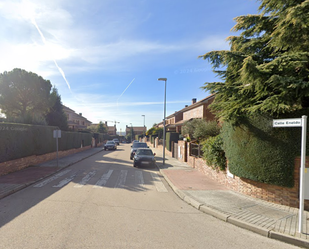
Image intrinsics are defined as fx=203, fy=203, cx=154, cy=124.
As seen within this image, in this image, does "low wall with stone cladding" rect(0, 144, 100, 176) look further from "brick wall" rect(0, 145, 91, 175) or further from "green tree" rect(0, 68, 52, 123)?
"green tree" rect(0, 68, 52, 123)

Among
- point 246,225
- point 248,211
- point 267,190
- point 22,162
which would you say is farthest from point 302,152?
point 22,162

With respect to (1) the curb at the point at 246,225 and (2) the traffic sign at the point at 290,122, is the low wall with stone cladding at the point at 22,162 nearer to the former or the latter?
(1) the curb at the point at 246,225

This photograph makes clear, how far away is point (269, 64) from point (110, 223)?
5.96 meters

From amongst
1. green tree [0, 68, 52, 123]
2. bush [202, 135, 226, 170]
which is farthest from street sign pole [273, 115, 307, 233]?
green tree [0, 68, 52, 123]

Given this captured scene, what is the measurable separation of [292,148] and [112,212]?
5479mm

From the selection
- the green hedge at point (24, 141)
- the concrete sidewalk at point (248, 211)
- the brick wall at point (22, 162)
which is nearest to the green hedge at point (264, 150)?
the concrete sidewalk at point (248, 211)

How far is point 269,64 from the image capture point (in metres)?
5.72

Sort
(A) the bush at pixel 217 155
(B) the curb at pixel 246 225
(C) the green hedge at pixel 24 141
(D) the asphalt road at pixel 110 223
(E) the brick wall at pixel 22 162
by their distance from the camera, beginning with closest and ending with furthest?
(D) the asphalt road at pixel 110 223 < (B) the curb at pixel 246 225 < (A) the bush at pixel 217 155 < (E) the brick wall at pixel 22 162 < (C) the green hedge at pixel 24 141

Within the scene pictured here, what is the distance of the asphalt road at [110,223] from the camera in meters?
3.94

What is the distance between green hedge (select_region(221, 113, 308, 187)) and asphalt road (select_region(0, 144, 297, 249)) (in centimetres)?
228

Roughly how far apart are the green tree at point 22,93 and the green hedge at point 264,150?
72.7 feet

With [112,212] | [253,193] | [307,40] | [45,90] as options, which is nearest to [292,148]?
[253,193]

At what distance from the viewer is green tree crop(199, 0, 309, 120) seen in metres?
5.45

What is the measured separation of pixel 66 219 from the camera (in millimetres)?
4922
